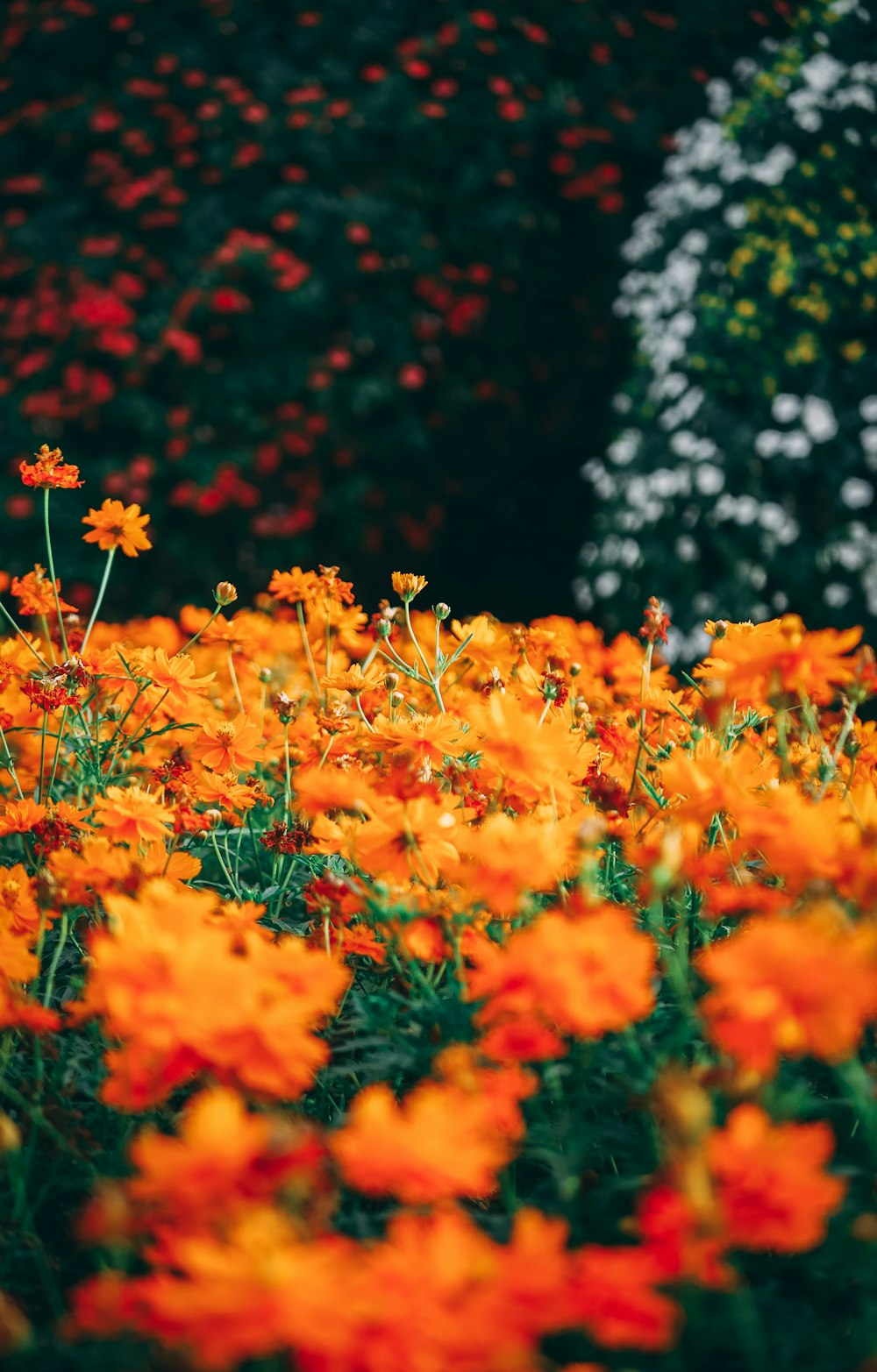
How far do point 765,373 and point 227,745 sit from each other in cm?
250

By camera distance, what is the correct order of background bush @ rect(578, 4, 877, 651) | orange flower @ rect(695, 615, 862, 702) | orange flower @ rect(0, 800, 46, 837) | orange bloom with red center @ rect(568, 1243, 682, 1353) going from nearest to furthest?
1. orange bloom with red center @ rect(568, 1243, 682, 1353)
2. orange flower @ rect(695, 615, 862, 702)
3. orange flower @ rect(0, 800, 46, 837)
4. background bush @ rect(578, 4, 877, 651)

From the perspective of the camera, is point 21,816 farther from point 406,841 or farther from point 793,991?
point 793,991

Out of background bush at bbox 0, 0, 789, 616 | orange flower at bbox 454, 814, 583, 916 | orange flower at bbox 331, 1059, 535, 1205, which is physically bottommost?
background bush at bbox 0, 0, 789, 616

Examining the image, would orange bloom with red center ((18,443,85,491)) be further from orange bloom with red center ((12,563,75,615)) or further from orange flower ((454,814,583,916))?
orange flower ((454,814,583,916))

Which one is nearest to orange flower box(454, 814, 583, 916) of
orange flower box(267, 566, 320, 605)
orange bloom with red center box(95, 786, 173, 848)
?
orange bloom with red center box(95, 786, 173, 848)

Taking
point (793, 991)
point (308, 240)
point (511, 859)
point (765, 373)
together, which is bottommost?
point (308, 240)

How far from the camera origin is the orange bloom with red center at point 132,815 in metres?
→ 1.29

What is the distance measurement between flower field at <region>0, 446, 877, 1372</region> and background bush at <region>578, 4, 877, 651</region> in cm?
155

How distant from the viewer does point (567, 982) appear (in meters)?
0.74

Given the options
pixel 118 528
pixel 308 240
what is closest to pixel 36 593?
pixel 118 528

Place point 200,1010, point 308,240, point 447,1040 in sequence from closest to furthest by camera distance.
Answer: point 200,1010, point 447,1040, point 308,240

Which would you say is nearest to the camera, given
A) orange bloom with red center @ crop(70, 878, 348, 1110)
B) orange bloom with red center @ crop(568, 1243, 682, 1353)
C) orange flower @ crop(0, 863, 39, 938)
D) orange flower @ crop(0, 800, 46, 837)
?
orange bloom with red center @ crop(568, 1243, 682, 1353)

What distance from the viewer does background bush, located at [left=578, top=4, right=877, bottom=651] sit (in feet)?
10.6

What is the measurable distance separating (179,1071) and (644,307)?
342 centimetres
